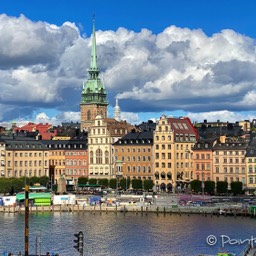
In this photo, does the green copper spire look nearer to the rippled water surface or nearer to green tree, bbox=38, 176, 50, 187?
green tree, bbox=38, 176, 50, 187

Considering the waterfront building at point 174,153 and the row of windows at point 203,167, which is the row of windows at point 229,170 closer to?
the row of windows at point 203,167

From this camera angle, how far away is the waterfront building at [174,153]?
5094 inches

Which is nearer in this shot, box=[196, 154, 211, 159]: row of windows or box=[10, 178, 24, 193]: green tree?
box=[196, 154, 211, 159]: row of windows

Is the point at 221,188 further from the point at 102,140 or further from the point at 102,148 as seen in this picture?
the point at 102,140

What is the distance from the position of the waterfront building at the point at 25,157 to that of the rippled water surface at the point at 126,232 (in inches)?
1709

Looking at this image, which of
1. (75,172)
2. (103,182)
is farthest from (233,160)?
(75,172)

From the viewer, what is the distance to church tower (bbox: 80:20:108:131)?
17750 cm

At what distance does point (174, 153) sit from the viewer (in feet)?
424

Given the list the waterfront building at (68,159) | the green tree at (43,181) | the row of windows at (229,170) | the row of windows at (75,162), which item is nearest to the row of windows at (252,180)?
the row of windows at (229,170)

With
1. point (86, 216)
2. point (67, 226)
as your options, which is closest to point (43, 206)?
point (86, 216)

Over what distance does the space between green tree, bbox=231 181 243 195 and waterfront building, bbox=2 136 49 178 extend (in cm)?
4216

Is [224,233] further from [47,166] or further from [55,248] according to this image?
[47,166]

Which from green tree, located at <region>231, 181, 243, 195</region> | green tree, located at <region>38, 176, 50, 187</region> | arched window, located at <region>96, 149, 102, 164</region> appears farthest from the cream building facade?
green tree, located at <region>231, 181, 243, 195</region>

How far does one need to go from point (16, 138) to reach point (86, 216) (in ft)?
171
